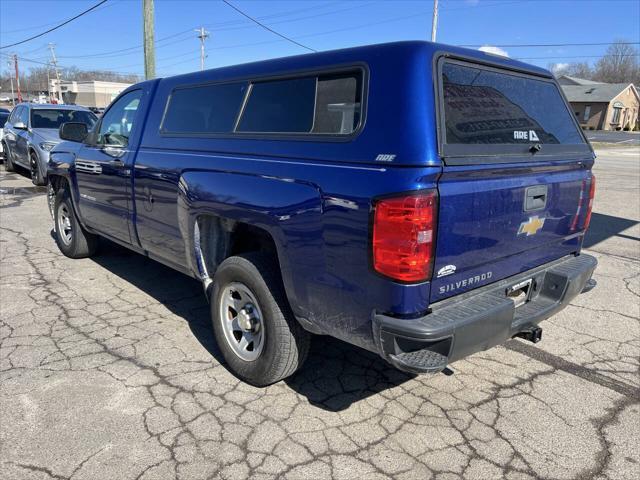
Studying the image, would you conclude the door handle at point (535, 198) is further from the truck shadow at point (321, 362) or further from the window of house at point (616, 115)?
the window of house at point (616, 115)

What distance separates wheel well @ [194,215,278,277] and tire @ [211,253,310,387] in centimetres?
21

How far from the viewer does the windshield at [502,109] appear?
8.40 ft

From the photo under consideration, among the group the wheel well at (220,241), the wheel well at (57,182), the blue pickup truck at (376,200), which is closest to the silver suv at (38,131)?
the wheel well at (57,182)

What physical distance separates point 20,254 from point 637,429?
6445mm

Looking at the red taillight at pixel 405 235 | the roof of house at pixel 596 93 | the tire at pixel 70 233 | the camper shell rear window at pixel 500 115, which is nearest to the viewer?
the red taillight at pixel 405 235

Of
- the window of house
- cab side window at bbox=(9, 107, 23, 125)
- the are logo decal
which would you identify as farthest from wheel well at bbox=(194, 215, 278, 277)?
the window of house

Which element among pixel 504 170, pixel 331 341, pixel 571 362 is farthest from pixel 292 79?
pixel 571 362

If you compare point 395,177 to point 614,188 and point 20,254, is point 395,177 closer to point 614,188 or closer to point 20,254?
point 20,254

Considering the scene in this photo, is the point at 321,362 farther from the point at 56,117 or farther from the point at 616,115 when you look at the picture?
the point at 616,115

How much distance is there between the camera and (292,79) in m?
3.02

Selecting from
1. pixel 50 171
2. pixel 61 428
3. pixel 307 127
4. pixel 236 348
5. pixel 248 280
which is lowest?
pixel 61 428

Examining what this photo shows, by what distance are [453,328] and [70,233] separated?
508 centimetres

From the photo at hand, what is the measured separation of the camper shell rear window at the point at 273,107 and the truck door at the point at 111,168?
1.93 ft

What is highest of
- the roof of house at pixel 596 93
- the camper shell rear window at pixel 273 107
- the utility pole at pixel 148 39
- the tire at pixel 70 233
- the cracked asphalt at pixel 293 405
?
the roof of house at pixel 596 93
